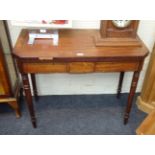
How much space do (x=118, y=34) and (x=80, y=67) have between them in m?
0.36

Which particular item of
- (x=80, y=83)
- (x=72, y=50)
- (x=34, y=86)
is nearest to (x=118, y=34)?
(x=72, y=50)

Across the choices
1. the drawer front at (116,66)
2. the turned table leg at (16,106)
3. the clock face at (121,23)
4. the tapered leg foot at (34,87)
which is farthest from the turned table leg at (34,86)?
the clock face at (121,23)

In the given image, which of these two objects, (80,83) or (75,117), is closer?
(75,117)

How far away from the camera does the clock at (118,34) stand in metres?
1.27

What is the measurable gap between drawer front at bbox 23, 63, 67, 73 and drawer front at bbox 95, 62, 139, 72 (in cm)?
23

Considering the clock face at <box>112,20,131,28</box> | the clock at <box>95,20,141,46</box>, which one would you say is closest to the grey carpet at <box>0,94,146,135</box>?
the clock at <box>95,20,141,46</box>

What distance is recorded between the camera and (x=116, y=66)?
1231 mm

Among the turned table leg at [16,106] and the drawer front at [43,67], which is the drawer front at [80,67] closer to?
the drawer front at [43,67]

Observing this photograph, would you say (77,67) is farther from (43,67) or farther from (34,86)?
(34,86)

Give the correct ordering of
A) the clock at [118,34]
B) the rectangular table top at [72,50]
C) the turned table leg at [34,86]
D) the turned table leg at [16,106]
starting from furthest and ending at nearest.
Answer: the turned table leg at [34,86], the turned table leg at [16,106], the clock at [118,34], the rectangular table top at [72,50]

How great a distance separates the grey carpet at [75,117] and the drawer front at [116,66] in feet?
1.93

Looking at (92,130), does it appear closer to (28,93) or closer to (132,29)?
(28,93)

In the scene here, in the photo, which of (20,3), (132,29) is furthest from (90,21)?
(20,3)
